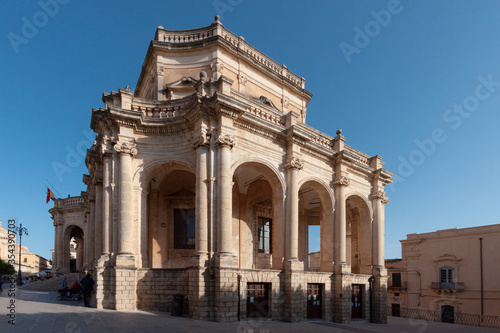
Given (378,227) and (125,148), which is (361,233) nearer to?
(378,227)

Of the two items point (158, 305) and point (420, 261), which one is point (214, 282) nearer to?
point (158, 305)

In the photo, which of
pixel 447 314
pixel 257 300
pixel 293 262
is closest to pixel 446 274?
pixel 447 314

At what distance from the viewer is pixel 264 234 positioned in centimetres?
2038

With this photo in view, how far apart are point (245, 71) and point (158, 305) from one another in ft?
44.1

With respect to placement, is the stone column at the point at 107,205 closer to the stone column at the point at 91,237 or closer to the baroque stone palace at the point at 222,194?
the baroque stone palace at the point at 222,194

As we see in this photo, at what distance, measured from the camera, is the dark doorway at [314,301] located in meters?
15.3

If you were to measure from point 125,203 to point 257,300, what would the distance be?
22.2 feet

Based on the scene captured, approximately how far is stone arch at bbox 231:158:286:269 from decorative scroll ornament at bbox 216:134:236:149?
2.33m

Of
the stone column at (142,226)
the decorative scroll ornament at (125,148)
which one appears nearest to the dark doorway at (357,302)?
the stone column at (142,226)

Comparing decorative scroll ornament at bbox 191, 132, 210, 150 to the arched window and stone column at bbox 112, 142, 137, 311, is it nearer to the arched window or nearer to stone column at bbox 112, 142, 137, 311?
stone column at bbox 112, 142, 137, 311

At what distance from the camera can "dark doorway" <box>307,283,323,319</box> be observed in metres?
15.3

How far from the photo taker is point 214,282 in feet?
38.7

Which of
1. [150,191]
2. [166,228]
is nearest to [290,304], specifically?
[166,228]

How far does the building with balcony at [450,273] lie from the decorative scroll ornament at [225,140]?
24297 mm
